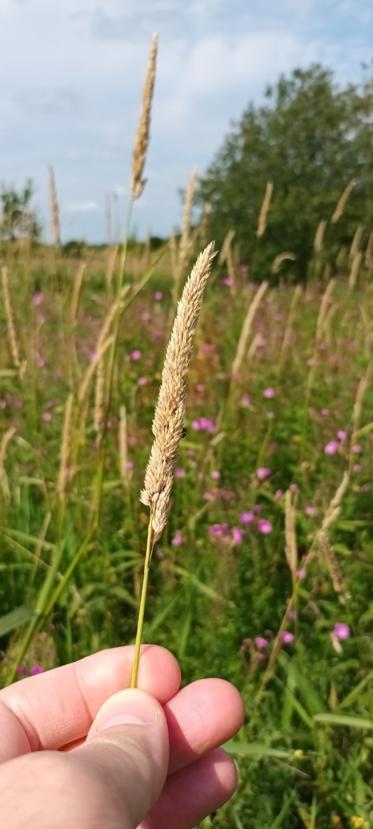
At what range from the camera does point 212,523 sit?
7.45ft

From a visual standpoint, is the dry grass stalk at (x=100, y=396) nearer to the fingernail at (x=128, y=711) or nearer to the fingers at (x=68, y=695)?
the fingers at (x=68, y=695)

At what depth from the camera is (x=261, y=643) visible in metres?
1.75

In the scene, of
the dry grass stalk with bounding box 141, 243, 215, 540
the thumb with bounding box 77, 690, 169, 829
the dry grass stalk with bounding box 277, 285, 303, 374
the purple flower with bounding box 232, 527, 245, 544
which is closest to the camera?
the dry grass stalk with bounding box 141, 243, 215, 540

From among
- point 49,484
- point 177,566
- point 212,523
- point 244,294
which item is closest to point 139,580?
point 177,566

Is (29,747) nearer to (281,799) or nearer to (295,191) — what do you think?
(281,799)

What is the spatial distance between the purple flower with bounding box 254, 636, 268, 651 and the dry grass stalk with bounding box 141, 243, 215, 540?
1.08m

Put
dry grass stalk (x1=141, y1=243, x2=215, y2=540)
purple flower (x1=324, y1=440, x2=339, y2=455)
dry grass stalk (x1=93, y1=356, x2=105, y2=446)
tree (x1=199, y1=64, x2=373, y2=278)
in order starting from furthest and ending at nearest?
tree (x1=199, y1=64, x2=373, y2=278)
purple flower (x1=324, y1=440, x2=339, y2=455)
dry grass stalk (x1=93, y1=356, x2=105, y2=446)
dry grass stalk (x1=141, y1=243, x2=215, y2=540)

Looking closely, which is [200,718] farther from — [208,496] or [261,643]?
[208,496]

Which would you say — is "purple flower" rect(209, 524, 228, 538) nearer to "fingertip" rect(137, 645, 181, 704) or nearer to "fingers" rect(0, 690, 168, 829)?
"fingertip" rect(137, 645, 181, 704)

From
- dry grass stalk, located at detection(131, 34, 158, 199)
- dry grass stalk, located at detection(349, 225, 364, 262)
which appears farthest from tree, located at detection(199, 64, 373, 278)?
dry grass stalk, located at detection(131, 34, 158, 199)

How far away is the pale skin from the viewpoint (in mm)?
749

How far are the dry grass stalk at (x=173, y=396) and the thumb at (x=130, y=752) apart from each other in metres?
0.27

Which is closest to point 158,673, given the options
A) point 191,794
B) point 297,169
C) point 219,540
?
point 191,794

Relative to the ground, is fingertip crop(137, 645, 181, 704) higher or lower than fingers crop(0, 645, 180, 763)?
higher
